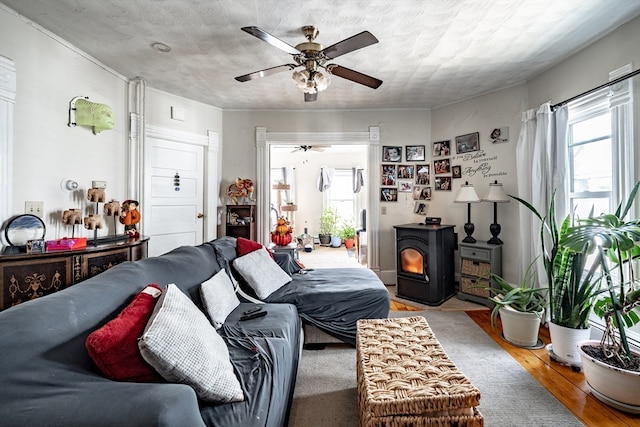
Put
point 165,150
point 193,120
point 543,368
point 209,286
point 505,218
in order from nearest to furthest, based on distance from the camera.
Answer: point 209,286
point 543,368
point 505,218
point 165,150
point 193,120

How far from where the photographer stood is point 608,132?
241 cm

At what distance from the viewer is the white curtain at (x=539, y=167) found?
8.85ft

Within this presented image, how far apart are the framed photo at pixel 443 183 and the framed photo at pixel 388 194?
0.58 m

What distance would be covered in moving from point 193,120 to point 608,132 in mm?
4455

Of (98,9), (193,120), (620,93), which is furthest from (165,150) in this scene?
(620,93)

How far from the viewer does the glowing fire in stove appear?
11.8 ft

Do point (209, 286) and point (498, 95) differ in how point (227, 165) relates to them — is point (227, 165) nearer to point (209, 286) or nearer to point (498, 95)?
point (209, 286)

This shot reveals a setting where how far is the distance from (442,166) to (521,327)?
2350 mm

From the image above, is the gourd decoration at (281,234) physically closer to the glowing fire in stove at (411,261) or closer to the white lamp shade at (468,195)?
the glowing fire in stove at (411,261)

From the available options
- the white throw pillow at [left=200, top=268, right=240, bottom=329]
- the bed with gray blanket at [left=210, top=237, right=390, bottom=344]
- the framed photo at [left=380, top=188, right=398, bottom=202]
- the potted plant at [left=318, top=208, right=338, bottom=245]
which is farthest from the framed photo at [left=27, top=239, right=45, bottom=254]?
the potted plant at [left=318, top=208, right=338, bottom=245]

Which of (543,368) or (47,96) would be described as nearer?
(543,368)

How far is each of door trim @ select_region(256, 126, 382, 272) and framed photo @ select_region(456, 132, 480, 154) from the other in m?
1.06

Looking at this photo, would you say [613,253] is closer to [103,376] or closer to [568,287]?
[568,287]

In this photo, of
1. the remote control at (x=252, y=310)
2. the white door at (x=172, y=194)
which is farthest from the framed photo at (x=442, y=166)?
the white door at (x=172, y=194)
